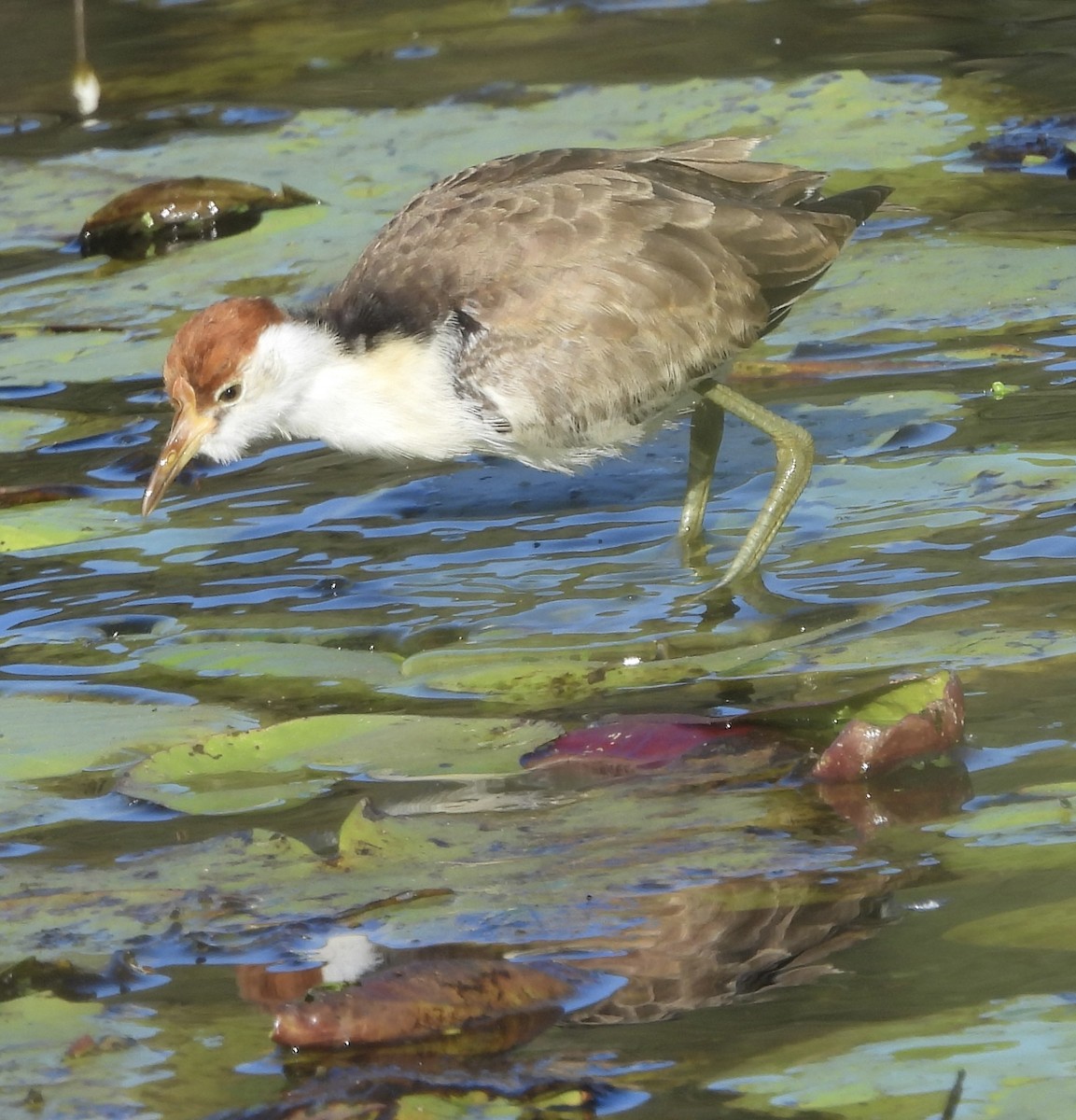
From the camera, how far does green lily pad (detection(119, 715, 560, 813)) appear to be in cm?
435

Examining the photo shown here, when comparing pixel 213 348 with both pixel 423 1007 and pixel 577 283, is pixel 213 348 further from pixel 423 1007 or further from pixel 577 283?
pixel 423 1007

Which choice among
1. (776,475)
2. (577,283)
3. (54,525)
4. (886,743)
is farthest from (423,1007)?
(54,525)

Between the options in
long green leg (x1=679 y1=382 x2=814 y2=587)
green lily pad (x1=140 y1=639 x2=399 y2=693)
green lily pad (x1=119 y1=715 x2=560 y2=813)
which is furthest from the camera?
long green leg (x1=679 y1=382 x2=814 y2=587)

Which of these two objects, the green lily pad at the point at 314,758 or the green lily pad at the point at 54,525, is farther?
the green lily pad at the point at 54,525

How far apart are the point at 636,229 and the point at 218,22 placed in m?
8.14

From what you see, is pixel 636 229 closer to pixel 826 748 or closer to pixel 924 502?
pixel 924 502

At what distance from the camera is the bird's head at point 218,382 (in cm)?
568

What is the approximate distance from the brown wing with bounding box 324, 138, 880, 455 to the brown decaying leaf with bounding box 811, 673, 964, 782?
1.87 m

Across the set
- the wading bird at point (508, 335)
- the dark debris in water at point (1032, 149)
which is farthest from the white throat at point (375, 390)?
the dark debris in water at point (1032, 149)

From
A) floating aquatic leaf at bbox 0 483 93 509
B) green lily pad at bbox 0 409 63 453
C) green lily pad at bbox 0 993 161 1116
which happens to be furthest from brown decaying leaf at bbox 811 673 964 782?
green lily pad at bbox 0 409 63 453

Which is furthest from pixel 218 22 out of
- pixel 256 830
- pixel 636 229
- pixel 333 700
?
pixel 256 830

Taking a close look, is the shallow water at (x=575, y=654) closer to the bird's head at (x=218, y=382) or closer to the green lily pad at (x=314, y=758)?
the green lily pad at (x=314, y=758)

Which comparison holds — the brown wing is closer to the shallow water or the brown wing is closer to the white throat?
the white throat

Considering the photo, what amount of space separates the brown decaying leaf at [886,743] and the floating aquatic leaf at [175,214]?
567cm
